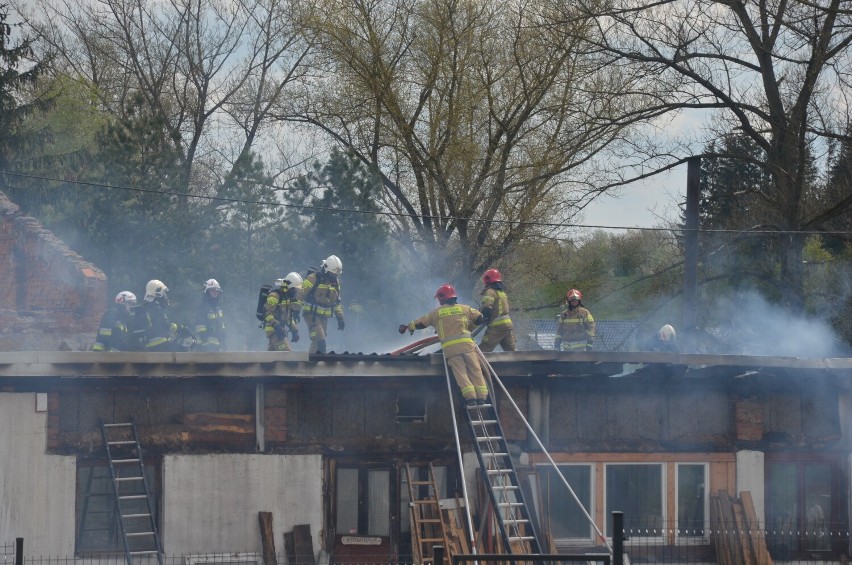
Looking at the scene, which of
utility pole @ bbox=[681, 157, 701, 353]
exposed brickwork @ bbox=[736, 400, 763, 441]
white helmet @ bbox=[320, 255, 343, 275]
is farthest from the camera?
utility pole @ bbox=[681, 157, 701, 353]

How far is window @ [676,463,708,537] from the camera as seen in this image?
47.5 ft

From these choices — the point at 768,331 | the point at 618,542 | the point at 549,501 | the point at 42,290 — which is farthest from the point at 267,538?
the point at 768,331

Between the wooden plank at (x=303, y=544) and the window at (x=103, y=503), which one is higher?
the window at (x=103, y=503)

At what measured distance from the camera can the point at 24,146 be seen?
2841 cm

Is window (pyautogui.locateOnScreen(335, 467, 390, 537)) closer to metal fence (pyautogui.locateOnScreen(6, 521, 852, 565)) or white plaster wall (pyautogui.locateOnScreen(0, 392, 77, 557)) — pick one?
metal fence (pyautogui.locateOnScreen(6, 521, 852, 565))

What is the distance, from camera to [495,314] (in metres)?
14.5

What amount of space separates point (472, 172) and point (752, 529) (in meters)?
17.2

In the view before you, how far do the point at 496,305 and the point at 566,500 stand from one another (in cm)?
255

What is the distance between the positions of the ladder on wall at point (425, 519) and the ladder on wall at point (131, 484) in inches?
114

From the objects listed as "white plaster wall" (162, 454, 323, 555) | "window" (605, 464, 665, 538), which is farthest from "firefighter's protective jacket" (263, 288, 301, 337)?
"window" (605, 464, 665, 538)

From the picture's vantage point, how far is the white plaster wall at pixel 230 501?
13.4 metres

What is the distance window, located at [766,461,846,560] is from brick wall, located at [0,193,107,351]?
12654 millimetres

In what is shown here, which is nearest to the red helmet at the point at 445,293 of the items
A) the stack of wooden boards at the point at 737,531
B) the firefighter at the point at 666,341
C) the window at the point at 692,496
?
the window at the point at 692,496

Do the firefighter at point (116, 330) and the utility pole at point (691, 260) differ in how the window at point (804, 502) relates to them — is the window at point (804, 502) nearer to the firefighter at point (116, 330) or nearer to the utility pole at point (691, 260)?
the utility pole at point (691, 260)
